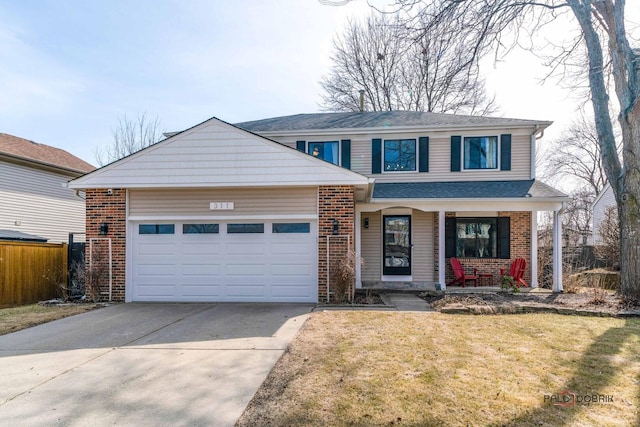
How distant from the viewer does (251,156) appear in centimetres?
838

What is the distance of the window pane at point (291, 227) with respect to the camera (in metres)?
8.59

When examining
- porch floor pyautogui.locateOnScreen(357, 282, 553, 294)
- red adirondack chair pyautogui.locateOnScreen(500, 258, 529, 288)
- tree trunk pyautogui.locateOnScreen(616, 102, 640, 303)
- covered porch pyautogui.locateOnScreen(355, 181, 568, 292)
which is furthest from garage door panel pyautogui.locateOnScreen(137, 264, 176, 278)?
tree trunk pyautogui.locateOnScreen(616, 102, 640, 303)

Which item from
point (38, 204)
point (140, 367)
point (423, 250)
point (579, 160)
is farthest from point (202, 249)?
point (579, 160)

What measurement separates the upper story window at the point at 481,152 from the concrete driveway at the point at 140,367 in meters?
8.36

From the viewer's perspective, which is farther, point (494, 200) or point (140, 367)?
point (494, 200)

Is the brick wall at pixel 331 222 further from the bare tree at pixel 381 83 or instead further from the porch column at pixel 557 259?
the bare tree at pixel 381 83

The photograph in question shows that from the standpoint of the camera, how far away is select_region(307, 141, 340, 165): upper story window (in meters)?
12.4

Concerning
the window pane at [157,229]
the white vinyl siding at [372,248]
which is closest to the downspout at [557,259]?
the white vinyl siding at [372,248]

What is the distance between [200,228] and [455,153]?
28.0ft

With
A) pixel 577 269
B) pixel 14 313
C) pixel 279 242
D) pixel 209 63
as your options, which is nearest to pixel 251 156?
pixel 279 242

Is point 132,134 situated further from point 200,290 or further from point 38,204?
point 200,290

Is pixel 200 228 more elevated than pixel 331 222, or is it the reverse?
pixel 331 222

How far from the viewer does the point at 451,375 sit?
391 centimetres

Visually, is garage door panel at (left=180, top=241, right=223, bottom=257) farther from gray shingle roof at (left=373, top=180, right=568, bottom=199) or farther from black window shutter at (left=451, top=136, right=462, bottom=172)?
black window shutter at (left=451, top=136, right=462, bottom=172)
